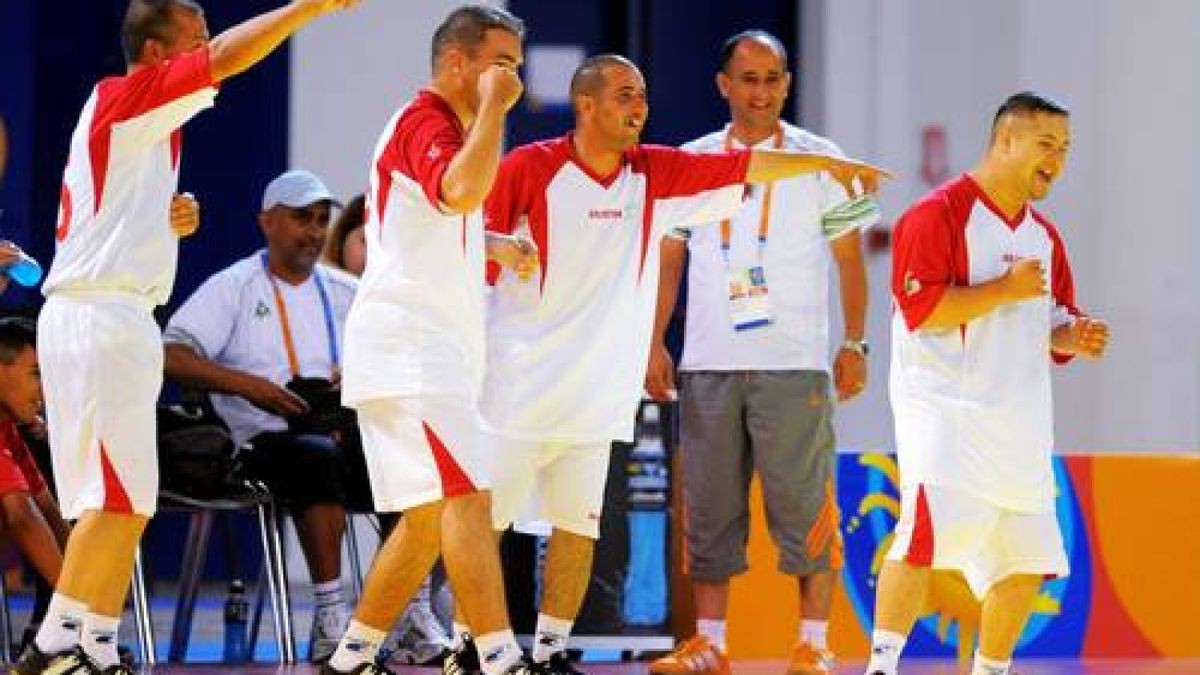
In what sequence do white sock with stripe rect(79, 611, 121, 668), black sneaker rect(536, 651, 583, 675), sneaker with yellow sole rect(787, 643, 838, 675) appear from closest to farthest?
white sock with stripe rect(79, 611, 121, 668) < black sneaker rect(536, 651, 583, 675) < sneaker with yellow sole rect(787, 643, 838, 675)

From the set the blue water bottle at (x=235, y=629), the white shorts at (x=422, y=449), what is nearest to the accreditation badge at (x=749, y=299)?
the white shorts at (x=422, y=449)

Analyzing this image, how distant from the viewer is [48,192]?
10.9 metres

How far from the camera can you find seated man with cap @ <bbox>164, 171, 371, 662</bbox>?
7188mm

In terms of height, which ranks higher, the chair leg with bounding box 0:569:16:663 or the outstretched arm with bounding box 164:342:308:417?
the outstretched arm with bounding box 164:342:308:417

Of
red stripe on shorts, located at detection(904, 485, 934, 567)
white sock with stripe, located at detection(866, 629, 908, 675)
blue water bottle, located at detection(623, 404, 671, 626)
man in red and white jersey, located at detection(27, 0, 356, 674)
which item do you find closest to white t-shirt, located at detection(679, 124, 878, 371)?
blue water bottle, located at detection(623, 404, 671, 626)

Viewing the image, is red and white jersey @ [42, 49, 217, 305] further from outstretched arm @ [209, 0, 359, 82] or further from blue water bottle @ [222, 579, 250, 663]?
blue water bottle @ [222, 579, 250, 663]

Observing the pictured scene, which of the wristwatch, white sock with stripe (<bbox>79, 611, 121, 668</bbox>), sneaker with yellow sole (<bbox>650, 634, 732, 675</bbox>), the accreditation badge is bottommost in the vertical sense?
sneaker with yellow sole (<bbox>650, 634, 732, 675</bbox>)

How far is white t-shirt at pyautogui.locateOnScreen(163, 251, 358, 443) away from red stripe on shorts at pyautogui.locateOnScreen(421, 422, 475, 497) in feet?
7.64

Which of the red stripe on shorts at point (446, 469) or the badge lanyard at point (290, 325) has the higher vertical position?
the badge lanyard at point (290, 325)

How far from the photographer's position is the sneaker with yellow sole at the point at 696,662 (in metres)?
6.36

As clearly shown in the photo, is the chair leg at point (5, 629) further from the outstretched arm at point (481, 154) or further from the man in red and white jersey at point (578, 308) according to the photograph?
the outstretched arm at point (481, 154)

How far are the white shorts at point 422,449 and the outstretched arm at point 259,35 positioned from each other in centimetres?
85

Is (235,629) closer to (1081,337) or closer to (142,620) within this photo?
(142,620)

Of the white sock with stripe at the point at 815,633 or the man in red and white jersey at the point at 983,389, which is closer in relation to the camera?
the man in red and white jersey at the point at 983,389
